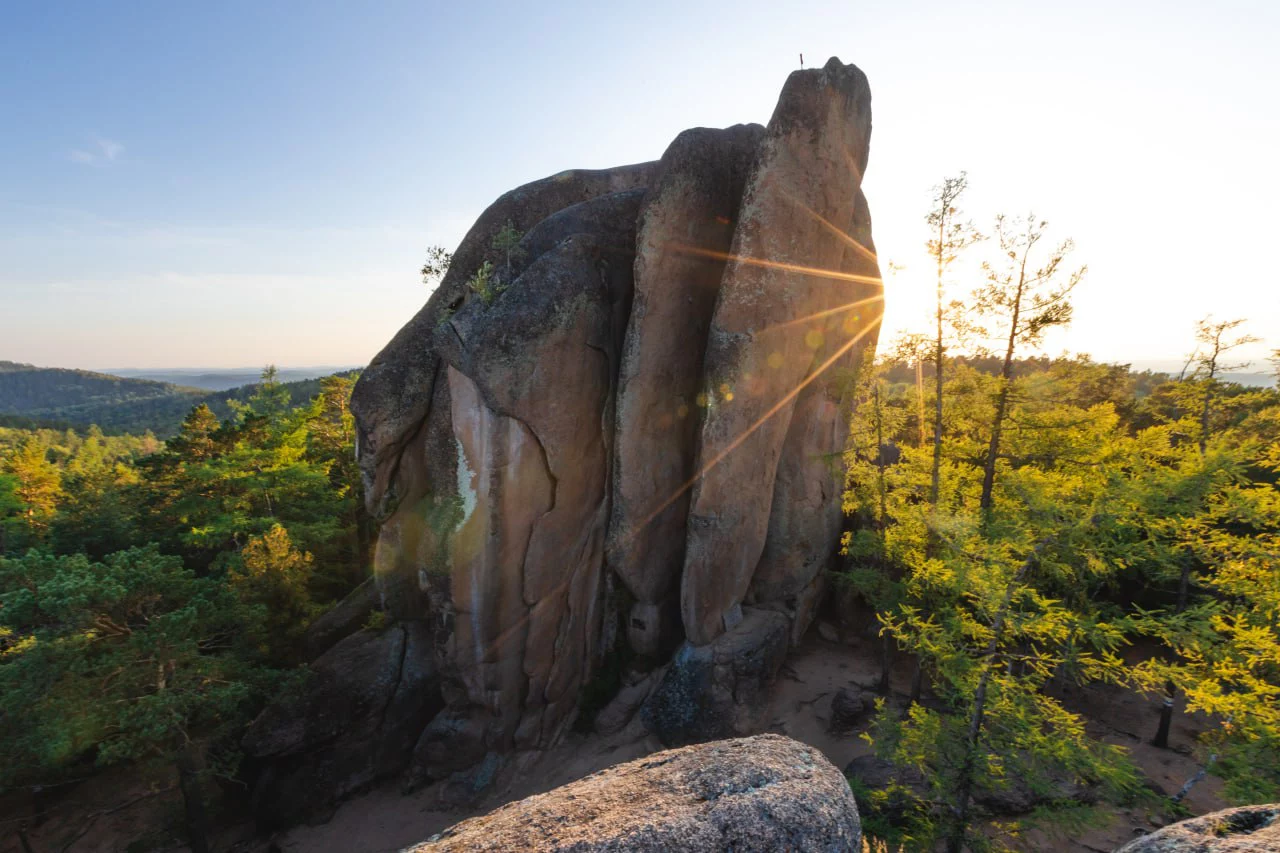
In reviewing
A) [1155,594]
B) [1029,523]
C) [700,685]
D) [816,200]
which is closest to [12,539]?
[700,685]

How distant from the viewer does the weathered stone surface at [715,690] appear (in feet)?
41.8

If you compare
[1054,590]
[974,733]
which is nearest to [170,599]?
[974,733]

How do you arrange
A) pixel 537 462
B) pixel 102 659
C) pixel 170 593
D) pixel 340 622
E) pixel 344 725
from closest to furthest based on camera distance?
1. pixel 102 659
2. pixel 170 593
3. pixel 537 462
4. pixel 344 725
5. pixel 340 622

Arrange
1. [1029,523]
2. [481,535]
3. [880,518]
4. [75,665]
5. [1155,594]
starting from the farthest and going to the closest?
1. [1155,594]
2. [880,518]
3. [481,535]
4. [75,665]
5. [1029,523]

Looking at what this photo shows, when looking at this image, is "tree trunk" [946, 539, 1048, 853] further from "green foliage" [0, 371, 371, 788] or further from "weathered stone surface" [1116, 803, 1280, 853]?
"green foliage" [0, 371, 371, 788]

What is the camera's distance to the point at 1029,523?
9.06 m

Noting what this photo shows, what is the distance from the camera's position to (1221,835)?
4.12m

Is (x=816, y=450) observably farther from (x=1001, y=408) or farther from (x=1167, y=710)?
(x=1167, y=710)

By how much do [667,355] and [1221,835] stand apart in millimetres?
11273

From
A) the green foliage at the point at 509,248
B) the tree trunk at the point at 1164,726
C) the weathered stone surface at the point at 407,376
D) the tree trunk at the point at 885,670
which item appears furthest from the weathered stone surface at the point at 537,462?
the tree trunk at the point at 1164,726

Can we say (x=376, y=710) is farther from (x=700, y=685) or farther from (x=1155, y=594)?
(x=1155, y=594)

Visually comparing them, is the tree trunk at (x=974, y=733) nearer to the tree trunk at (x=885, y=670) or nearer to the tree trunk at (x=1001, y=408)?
the tree trunk at (x=1001, y=408)

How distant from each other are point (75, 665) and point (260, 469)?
43.3 ft

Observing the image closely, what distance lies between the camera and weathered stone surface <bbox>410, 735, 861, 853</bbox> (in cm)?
388
